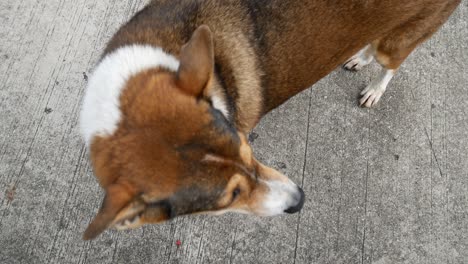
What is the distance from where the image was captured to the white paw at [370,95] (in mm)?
3426

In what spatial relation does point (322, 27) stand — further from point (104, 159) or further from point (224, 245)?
point (224, 245)

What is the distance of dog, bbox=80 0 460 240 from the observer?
1.78 meters

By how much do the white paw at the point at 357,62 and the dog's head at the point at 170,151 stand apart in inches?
73.9

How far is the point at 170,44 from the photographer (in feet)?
7.24

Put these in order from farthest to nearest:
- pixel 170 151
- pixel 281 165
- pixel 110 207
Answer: pixel 281 165
pixel 170 151
pixel 110 207

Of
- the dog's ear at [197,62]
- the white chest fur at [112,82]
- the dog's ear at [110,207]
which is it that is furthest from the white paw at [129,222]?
the dog's ear at [197,62]

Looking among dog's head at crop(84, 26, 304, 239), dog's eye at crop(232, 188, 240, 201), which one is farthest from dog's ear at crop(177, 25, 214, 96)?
dog's eye at crop(232, 188, 240, 201)

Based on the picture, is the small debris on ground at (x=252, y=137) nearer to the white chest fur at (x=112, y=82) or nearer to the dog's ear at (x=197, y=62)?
the white chest fur at (x=112, y=82)

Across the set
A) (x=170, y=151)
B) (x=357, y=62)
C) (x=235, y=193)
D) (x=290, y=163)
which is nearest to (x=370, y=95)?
(x=357, y=62)

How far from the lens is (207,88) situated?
6.39 ft

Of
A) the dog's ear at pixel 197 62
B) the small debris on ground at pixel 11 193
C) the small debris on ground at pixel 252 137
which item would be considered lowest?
the small debris on ground at pixel 11 193

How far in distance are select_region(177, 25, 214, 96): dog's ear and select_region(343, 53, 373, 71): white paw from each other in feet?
6.51

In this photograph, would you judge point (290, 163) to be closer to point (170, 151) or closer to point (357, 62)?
point (357, 62)

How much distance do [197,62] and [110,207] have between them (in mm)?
729
